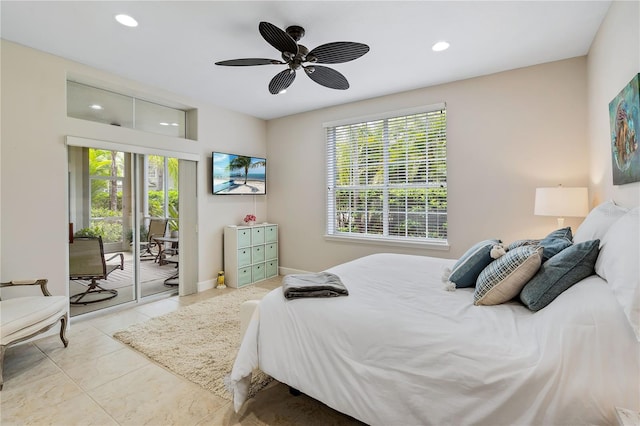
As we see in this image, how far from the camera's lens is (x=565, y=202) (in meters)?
2.66

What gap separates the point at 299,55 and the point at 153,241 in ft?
10.3

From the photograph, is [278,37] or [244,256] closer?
[278,37]

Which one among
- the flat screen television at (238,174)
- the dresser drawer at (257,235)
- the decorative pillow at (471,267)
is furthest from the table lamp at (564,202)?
the flat screen television at (238,174)

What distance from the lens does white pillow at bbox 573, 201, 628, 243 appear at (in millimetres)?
1626

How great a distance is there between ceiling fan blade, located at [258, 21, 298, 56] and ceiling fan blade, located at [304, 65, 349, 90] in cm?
28

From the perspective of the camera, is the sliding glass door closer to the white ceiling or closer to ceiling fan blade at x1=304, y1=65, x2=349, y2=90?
the white ceiling

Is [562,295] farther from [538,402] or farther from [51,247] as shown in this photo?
[51,247]

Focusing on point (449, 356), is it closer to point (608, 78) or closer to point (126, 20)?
point (608, 78)

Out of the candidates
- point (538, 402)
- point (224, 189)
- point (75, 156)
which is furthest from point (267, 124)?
point (538, 402)

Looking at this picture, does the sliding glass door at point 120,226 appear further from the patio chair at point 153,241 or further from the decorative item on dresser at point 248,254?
the decorative item on dresser at point 248,254

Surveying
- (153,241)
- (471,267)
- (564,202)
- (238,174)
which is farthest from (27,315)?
(564,202)

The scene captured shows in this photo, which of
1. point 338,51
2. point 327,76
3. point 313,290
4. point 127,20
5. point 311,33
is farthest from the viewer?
point 327,76

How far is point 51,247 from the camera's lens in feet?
9.96

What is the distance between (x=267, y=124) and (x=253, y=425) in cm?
469
